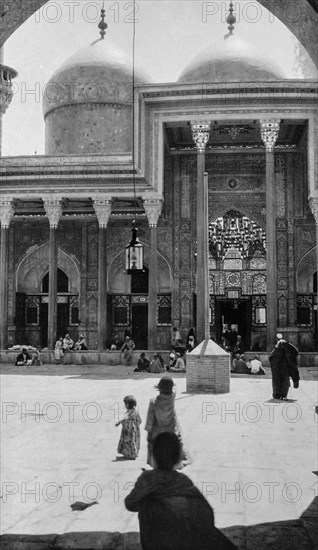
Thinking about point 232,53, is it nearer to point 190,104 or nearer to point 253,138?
point 253,138

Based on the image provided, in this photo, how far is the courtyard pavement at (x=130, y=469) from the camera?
15.3 feet

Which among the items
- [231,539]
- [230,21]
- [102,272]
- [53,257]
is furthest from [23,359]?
[230,21]

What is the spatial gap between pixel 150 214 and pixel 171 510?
18.4 m

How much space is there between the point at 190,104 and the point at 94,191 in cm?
429

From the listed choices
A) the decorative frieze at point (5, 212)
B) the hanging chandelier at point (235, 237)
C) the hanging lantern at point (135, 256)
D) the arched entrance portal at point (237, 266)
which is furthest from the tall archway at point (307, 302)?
the hanging lantern at point (135, 256)

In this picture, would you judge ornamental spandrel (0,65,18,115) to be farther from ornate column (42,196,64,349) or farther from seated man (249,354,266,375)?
seated man (249,354,266,375)

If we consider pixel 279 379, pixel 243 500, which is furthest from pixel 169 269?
pixel 243 500

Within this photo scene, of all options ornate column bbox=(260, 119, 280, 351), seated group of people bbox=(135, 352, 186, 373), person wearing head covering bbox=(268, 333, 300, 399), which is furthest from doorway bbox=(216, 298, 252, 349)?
person wearing head covering bbox=(268, 333, 300, 399)

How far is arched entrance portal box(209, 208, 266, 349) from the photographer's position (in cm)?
2377

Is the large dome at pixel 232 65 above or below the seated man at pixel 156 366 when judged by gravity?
above

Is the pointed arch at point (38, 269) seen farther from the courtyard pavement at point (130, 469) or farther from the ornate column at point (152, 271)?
the courtyard pavement at point (130, 469)

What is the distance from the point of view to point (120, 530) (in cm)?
471

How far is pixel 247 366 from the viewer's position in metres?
17.0

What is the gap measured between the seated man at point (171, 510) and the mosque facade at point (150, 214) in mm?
17277
